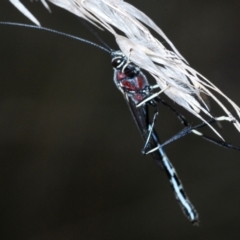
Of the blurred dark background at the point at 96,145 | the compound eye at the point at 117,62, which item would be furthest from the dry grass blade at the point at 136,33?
the blurred dark background at the point at 96,145

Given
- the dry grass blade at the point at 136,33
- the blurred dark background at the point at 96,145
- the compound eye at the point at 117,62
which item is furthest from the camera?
the blurred dark background at the point at 96,145

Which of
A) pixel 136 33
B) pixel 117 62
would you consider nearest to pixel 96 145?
pixel 117 62

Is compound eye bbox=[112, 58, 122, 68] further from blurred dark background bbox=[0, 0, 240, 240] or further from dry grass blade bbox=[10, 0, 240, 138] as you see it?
blurred dark background bbox=[0, 0, 240, 240]

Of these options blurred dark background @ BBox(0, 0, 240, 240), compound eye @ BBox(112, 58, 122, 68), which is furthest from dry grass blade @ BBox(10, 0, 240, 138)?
blurred dark background @ BBox(0, 0, 240, 240)

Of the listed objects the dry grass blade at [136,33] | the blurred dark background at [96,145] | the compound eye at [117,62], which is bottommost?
the dry grass blade at [136,33]

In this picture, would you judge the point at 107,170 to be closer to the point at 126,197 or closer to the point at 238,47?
the point at 126,197

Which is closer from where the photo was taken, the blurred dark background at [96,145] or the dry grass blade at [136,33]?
the dry grass blade at [136,33]

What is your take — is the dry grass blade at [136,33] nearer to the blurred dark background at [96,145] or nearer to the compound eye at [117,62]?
the compound eye at [117,62]

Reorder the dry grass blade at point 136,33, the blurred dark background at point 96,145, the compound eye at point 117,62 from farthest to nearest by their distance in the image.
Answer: the blurred dark background at point 96,145 < the compound eye at point 117,62 < the dry grass blade at point 136,33

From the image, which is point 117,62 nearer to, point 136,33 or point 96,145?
point 136,33
